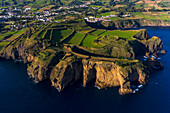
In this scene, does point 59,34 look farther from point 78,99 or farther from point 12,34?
point 78,99

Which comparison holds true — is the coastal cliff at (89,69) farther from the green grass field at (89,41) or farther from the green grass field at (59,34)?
the green grass field at (59,34)

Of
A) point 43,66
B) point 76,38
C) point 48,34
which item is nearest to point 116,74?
point 43,66

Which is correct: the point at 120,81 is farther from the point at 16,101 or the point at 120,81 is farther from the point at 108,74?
the point at 16,101

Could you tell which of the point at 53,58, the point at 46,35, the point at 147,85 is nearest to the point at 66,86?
the point at 53,58

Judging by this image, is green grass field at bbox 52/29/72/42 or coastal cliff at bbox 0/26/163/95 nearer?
coastal cliff at bbox 0/26/163/95

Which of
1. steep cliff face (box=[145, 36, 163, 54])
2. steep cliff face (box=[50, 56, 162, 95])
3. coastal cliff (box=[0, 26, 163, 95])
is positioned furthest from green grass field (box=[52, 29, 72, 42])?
steep cliff face (box=[145, 36, 163, 54])

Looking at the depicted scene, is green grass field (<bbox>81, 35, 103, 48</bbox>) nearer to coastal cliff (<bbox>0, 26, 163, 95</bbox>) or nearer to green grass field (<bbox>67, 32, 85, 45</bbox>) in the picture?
green grass field (<bbox>67, 32, 85, 45</bbox>)

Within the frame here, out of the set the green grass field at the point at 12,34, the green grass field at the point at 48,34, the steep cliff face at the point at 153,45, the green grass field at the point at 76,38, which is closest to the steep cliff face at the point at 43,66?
the green grass field at the point at 76,38
